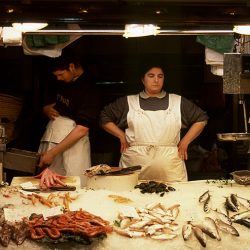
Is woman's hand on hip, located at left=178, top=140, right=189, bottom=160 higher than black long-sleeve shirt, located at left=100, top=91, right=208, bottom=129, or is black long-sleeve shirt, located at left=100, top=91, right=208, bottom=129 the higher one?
black long-sleeve shirt, located at left=100, top=91, right=208, bottom=129

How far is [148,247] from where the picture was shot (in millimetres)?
3689

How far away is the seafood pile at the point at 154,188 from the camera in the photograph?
193 inches

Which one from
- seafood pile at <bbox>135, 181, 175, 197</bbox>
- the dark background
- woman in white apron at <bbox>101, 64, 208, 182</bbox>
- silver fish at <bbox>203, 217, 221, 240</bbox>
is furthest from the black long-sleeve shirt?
silver fish at <bbox>203, 217, 221, 240</bbox>

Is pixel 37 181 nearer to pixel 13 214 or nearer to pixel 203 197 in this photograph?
pixel 13 214

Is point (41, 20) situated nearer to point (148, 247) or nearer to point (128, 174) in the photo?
point (148, 247)

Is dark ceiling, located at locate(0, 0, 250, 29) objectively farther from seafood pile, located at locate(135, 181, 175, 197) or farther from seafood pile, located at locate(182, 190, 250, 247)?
seafood pile, located at locate(135, 181, 175, 197)

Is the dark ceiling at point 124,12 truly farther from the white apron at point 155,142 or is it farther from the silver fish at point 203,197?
the white apron at point 155,142

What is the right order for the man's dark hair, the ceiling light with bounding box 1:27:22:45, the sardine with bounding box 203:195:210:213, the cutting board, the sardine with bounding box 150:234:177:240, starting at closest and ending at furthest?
the sardine with bounding box 150:234:177:240
the sardine with bounding box 203:195:210:213
the ceiling light with bounding box 1:27:22:45
the cutting board
the man's dark hair

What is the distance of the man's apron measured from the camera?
6855 millimetres

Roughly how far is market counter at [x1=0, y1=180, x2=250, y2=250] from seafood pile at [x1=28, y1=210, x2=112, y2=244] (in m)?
0.06

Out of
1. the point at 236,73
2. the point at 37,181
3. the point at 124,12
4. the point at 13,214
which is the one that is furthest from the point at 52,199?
the point at 124,12

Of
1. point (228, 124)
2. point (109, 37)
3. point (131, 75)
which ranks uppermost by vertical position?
point (109, 37)

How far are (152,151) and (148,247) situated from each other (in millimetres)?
2948

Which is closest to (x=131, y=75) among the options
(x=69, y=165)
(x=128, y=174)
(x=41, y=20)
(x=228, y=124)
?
(x=228, y=124)
